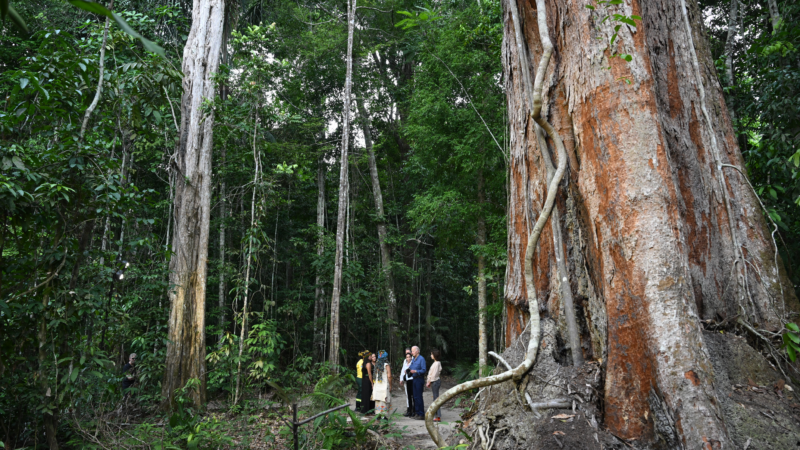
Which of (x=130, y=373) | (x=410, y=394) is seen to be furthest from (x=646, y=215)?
(x=130, y=373)

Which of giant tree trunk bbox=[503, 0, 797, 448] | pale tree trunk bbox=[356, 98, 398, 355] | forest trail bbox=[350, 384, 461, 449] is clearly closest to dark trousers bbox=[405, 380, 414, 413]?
forest trail bbox=[350, 384, 461, 449]

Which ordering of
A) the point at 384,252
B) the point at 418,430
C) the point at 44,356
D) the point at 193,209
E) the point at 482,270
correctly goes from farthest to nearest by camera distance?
the point at 384,252 → the point at 482,270 → the point at 193,209 → the point at 418,430 → the point at 44,356

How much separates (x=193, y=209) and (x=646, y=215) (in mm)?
8125

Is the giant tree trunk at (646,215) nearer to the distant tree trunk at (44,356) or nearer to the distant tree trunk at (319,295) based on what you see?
the distant tree trunk at (44,356)

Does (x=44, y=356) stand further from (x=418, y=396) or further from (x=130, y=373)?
(x=418, y=396)

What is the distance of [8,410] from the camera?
4875 millimetres

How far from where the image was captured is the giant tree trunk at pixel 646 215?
245 cm

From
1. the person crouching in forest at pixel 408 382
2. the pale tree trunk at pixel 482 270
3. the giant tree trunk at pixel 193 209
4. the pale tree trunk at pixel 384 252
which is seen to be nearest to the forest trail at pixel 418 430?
the person crouching in forest at pixel 408 382

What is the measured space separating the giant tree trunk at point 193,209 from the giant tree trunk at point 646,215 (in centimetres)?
680

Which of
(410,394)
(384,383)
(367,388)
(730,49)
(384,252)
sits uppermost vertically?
(730,49)

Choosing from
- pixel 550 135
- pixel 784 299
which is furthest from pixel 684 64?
pixel 784 299

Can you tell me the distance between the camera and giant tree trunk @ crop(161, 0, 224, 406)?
8.38m

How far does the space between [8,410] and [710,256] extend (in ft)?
21.2

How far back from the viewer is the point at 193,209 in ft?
29.1
